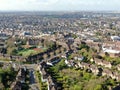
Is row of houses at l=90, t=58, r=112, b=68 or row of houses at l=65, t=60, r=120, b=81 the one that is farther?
row of houses at l=90, t=58, r=112, b=68

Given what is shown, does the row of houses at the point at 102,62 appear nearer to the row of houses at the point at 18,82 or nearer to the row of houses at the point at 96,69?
the row of houses at the point at 96,69

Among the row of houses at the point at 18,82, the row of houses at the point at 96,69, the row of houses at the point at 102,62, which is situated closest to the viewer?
the row of houses at the point at 18,82

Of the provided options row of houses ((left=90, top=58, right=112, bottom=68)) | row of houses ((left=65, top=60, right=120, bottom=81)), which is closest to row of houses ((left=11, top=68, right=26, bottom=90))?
row of houses ((left=65, top=60, right=120, bottom=81))

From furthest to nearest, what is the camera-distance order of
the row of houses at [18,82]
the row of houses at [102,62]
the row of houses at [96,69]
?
the row of houses at [102,62] → the row of houses at [96,69] → the row of houses at [18,82]

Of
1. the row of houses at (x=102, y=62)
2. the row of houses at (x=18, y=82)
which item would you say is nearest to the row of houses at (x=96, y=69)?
the row of houses at (x=102, y=62)

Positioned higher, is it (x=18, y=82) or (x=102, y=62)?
(x=18, y=82)

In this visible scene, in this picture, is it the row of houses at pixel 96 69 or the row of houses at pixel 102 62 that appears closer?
the row of houses at pixel 96 69

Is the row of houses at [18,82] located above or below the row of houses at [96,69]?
above

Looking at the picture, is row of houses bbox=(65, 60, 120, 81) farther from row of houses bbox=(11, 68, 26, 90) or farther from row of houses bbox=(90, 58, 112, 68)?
row of houses bbox=(11, 68, 26, 90)

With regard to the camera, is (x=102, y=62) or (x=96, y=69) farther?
(x=102, y=62)

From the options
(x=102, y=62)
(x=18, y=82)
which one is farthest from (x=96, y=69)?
(x=18, y=82)

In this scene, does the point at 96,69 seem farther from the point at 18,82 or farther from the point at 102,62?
the point at 18,82

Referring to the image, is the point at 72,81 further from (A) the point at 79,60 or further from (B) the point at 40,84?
(A) the point at 79,60
